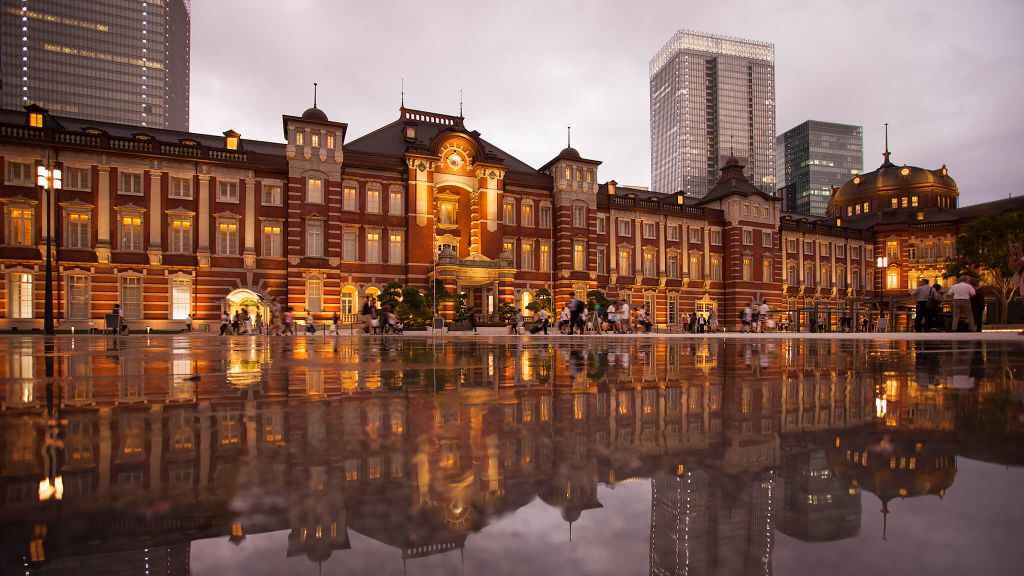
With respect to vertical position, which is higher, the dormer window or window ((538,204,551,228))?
the dormer window

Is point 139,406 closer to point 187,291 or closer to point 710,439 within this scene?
point 710,439

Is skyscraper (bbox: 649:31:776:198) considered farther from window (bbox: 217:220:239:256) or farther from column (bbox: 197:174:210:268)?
column (bbox: 197:174:210:268)

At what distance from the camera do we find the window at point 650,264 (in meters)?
46.6

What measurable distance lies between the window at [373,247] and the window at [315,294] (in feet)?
11.6

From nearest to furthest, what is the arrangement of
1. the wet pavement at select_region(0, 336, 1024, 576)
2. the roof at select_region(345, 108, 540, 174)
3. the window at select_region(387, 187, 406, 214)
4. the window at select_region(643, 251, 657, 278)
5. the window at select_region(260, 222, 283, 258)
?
the wet pavement at select_region(0, 336, 1024, 576)
the window at select_region(260, 222, 283, 258)
the window at select_region(387, 187, 406, 214)
the roof at select_region(345, 108, 540, 174)
the window at select_region(643, 251, 657, 278)

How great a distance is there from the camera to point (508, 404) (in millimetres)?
2969

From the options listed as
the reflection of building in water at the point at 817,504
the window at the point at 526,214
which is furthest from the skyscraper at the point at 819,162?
the reflection of building in water at the point at 817,504

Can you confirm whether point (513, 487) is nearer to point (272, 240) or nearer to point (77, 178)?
point (272, 240)

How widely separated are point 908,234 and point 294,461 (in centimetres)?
7294

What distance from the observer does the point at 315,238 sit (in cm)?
3456

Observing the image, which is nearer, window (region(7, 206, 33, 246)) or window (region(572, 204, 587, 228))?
window (region(7, 206, 33, 246))

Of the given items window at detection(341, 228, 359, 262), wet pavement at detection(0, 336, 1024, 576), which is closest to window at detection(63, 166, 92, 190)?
window at detection(341, 228, 359, 262)

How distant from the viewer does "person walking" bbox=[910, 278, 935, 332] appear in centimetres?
1752

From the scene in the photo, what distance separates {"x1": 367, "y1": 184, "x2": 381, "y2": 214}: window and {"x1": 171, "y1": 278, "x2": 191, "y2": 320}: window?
11505 mm
